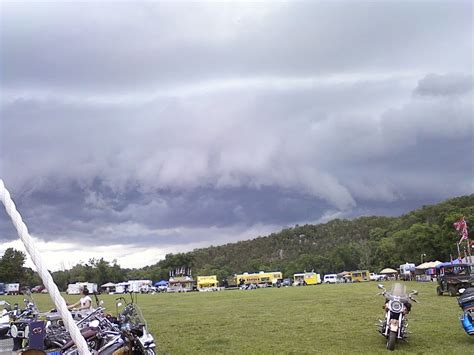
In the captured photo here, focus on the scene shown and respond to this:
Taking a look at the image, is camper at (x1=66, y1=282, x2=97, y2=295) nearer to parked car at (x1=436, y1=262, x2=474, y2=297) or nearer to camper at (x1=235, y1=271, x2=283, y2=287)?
parked car at (x1=436, y1=262, x2=474, y2=297)

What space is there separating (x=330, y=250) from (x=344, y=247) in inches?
691

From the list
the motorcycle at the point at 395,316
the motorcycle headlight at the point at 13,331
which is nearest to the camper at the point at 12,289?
the motorcycle headlight at the point at 13,331

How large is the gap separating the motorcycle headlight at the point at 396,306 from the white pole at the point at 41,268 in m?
9.08

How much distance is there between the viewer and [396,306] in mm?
10016

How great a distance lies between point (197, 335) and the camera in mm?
13836

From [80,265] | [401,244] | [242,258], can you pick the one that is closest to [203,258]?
[242,258]

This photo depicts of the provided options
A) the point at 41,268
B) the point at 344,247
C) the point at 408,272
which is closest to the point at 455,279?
the point at 41,268

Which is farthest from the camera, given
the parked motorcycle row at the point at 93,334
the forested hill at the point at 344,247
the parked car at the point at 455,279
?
the forested hill at the point at 344,247

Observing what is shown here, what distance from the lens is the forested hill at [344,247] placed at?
76750 mm

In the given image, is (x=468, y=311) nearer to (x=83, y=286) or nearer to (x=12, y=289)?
(x=83, y=286)

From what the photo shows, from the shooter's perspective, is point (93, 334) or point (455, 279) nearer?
point (93, 334)

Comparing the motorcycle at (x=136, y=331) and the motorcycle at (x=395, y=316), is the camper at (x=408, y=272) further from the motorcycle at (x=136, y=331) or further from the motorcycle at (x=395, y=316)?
the motorcycle at (x=136, y=331)

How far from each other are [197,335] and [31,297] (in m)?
4.81

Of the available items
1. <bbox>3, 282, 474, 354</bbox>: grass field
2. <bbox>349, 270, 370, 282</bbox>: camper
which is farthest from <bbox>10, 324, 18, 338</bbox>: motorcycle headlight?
<bbox>349, 270, 370, 282</bbox>: camper
